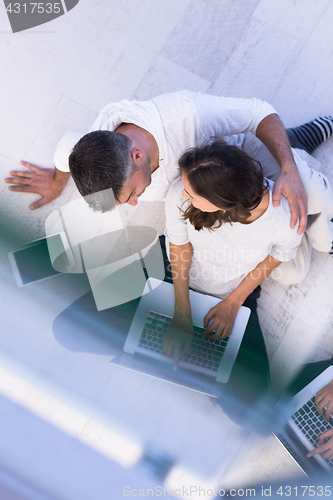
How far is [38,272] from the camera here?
1.13 m

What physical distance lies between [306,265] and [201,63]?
2.91 ft

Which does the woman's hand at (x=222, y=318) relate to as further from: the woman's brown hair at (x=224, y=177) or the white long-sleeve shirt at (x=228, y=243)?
the woman's brown hair at (x=224, y=177)

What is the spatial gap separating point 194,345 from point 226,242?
1.12 feet

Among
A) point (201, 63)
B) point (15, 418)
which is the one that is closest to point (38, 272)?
point (15, 418)

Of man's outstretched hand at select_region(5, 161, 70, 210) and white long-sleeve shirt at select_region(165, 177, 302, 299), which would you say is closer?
white long-sleeve shirt at select_region(165, 177, 302, 299)

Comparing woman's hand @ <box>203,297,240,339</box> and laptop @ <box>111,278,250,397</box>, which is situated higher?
woman's hand @ <box>203,297,240,339</box>

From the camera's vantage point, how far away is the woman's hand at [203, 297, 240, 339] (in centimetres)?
107

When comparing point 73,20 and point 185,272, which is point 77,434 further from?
point 73,20

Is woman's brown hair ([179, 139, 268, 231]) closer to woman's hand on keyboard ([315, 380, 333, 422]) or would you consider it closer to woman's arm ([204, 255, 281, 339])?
woman's arm ([204, 255, 281, 339])

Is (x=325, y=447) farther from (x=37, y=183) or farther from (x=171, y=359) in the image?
(x=37, y=183)

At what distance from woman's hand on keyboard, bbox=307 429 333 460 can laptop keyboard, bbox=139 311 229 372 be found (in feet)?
1.23

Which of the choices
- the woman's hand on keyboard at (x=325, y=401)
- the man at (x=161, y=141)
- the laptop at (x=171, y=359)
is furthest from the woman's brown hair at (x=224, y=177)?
the woman's hand on keyboard at (x=325, y=401)

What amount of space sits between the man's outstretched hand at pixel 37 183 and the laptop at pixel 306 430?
1128mm

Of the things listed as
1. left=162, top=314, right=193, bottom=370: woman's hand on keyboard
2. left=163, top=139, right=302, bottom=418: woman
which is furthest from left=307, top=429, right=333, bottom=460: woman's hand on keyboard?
left=162, top=314, right=193, bottom=370: woman's hand on keyboard
